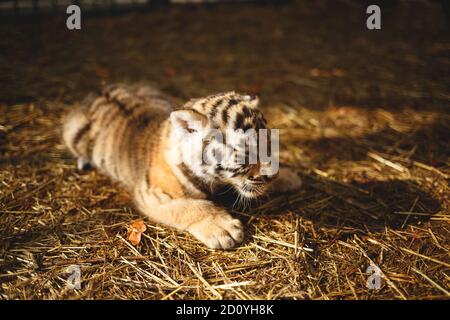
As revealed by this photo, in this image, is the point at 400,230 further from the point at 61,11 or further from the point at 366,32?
the point at 61,11

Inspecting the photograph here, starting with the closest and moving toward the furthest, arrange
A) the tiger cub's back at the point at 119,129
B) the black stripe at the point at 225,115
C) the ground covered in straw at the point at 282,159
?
1. the ground covered in straw at the point at 282,159
2. the black stripe at the point at 225,115
3. the tiger cub's back at the point at 119,129

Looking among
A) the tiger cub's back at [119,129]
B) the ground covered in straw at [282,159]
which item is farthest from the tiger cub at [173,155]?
the ground covered in straw at [282,159]

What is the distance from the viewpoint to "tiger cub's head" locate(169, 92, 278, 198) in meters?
2.40

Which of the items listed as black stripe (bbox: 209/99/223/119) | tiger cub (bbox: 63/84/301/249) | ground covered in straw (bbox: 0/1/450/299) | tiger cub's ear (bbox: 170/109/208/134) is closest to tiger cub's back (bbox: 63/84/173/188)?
tiger cub (bbox: 63/84/301/249)

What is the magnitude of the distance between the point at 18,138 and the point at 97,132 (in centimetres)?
80

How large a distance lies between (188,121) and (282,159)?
1.21 metres

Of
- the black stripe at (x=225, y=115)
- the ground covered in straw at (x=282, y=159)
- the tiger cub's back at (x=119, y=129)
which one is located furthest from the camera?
the tiger cub's back at (x=119, y=129)

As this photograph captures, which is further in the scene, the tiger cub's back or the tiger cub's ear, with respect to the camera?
the tiger cub's back

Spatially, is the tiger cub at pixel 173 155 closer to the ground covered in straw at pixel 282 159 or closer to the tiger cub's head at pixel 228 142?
the tiger cub's head at pixel 228 142

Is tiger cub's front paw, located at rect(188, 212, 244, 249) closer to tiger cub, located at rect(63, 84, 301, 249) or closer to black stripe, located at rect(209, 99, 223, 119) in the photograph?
tiger cub, located at rect(63, 84, 301, 249)

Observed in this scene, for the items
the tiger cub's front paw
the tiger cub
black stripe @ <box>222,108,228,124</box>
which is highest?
black stripe @ <box>222,108,228,124</box>

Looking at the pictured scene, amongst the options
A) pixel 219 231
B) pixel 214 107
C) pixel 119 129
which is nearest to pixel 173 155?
pixel 214 107

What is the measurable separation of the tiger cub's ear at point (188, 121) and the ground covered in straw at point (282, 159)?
69 centimetres

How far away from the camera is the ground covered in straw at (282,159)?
2312 mm
